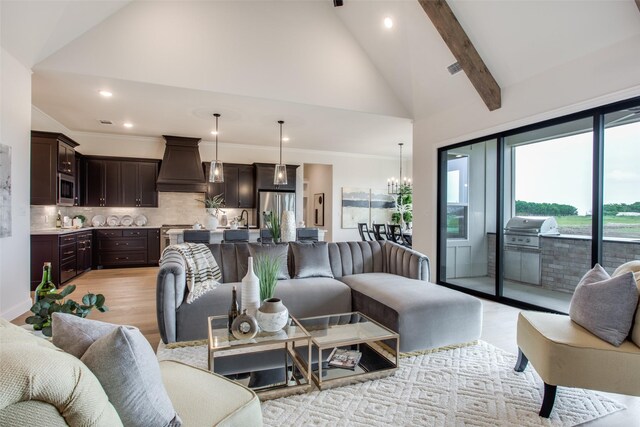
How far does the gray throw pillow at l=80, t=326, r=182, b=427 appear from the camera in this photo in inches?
35.0

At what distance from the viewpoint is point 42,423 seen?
65 cm

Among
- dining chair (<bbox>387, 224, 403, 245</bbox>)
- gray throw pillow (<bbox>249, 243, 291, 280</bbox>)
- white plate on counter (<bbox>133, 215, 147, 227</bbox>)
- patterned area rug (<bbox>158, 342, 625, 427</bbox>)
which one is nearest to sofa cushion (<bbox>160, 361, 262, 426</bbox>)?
patterned area rug (<bbox>158, 342, 625, 427</bbox>)

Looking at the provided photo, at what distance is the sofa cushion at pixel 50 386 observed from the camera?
0.62 metres

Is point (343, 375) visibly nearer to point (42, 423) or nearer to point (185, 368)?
point (185, 368)

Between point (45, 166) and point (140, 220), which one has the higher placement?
point (45, 166)

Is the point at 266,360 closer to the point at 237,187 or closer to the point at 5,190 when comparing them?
the point at 5,190

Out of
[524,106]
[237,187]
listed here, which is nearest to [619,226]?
[524,106]

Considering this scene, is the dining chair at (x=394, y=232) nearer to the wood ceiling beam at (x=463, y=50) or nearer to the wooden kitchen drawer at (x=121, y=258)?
the wood ceiling beam at (x=463, y=50)

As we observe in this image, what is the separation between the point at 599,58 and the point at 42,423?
15.4ft

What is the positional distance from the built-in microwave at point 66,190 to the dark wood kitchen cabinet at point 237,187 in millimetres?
2475

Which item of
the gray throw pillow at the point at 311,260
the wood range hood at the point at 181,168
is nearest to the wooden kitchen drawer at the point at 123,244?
the wood range hood at the point at 181,168

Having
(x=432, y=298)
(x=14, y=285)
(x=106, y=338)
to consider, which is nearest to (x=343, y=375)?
(x=432, y=298)

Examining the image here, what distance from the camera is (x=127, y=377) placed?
913 mm

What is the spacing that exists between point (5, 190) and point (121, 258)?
3.53m
